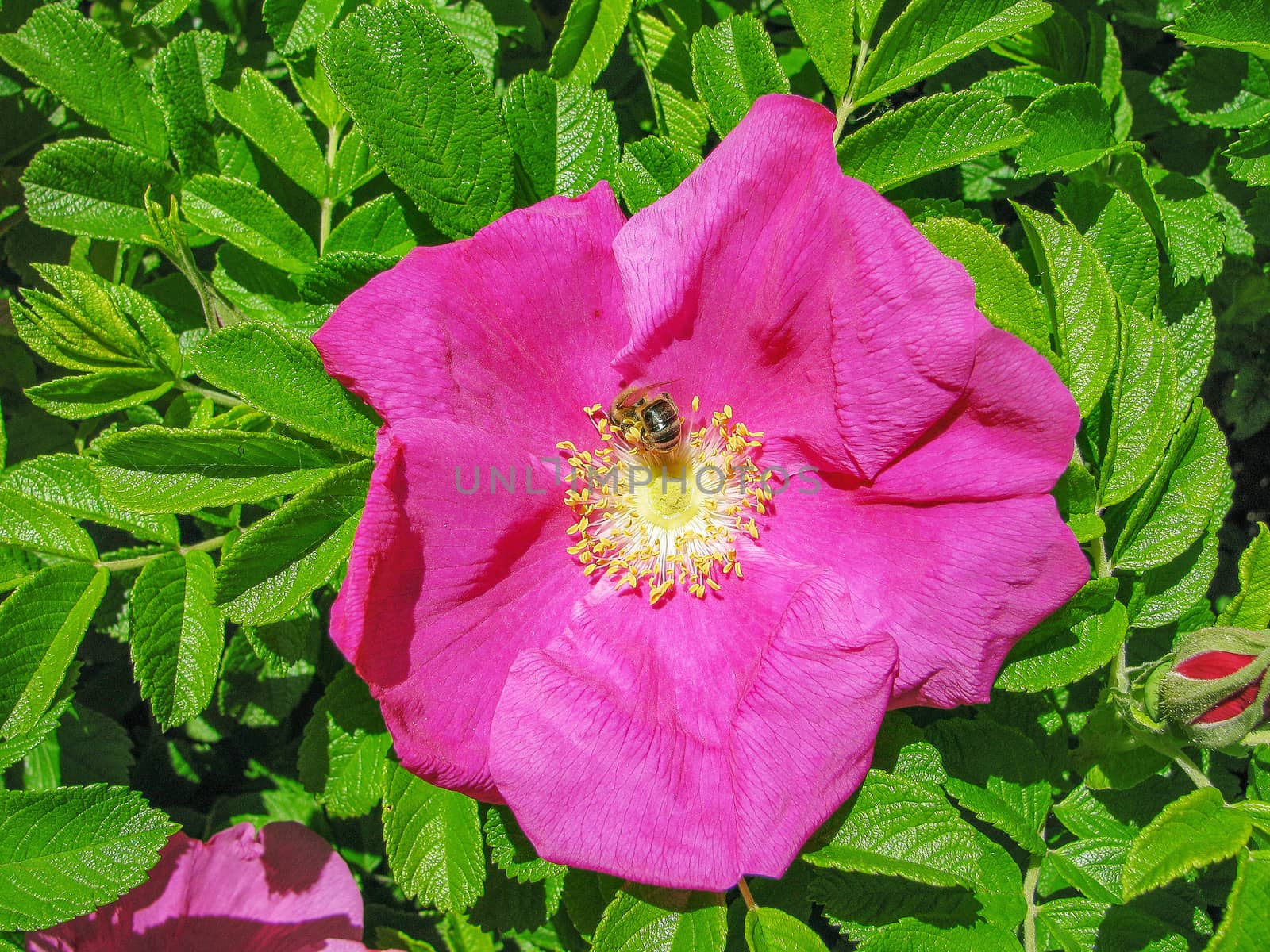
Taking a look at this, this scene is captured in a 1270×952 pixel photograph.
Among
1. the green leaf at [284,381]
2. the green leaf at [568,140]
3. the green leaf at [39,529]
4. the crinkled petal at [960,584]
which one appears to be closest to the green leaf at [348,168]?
the green leaf at [568,140]

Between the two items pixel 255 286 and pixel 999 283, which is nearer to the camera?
pixel 999 283

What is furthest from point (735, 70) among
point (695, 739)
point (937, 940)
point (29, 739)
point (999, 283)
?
point (29, 739)

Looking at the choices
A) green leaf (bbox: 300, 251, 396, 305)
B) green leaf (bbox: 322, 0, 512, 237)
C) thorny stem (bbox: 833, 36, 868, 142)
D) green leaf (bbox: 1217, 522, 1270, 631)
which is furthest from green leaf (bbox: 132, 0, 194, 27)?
green leaf (bbox: 1217, 522, 1270, 631)

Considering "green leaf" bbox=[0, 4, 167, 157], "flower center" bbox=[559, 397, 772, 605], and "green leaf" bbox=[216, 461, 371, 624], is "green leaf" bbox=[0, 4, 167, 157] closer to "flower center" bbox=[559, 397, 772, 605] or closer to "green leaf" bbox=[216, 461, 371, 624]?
"green leaf" bbox=[216, 461, 371, 624]

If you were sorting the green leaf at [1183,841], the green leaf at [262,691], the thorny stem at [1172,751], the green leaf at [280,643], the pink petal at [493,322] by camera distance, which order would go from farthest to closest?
the green leaf at [262,691] < the green leaf at [280,643] < the thorny stem at [1172,751] < the pink petal at [493,322] < the green leaf at [1183,841]

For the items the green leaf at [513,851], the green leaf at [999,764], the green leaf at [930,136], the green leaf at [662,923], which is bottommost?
the green leaf at [999,764]

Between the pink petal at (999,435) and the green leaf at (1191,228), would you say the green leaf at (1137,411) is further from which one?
the green leaf at (1191,228)

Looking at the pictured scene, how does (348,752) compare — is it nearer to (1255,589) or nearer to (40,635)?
(40,635)
